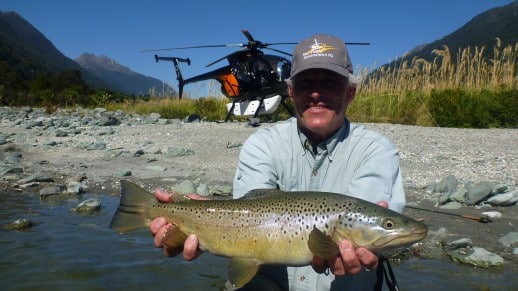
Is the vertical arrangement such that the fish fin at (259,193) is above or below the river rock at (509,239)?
above

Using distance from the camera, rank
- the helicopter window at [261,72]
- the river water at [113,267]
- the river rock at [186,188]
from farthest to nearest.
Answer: the helicopter window at [261,72] → the river rock at [186,188] → the river water at [113,267]

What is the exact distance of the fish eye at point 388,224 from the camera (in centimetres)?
276

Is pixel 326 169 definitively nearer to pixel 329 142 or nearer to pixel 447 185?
pixel 329 142

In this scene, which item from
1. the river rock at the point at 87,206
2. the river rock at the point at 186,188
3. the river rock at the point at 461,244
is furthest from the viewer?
the river rock at the point at 186,188

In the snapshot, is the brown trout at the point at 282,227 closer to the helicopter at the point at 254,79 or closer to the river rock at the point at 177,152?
the river rock at the point at 177,152

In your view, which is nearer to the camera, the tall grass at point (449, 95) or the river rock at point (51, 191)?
the river rock at point (51, 191)

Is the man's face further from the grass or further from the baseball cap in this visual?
the grass

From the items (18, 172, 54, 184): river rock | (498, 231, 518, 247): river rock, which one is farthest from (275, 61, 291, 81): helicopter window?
(498, 231, 518, 247): river rock

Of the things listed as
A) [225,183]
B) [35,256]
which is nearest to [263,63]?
[225,183]

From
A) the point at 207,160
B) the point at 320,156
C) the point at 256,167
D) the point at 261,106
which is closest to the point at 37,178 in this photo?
the point at 207,160

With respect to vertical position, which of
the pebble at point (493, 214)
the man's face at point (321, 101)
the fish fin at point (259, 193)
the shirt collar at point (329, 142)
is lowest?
the pebble at point (493, 214)

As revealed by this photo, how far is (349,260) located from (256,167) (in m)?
0.96

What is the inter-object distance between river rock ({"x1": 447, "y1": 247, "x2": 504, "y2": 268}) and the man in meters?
1.82

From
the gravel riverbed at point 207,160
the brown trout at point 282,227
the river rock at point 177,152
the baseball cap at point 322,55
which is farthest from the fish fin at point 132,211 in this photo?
the river rock at point 177,152
